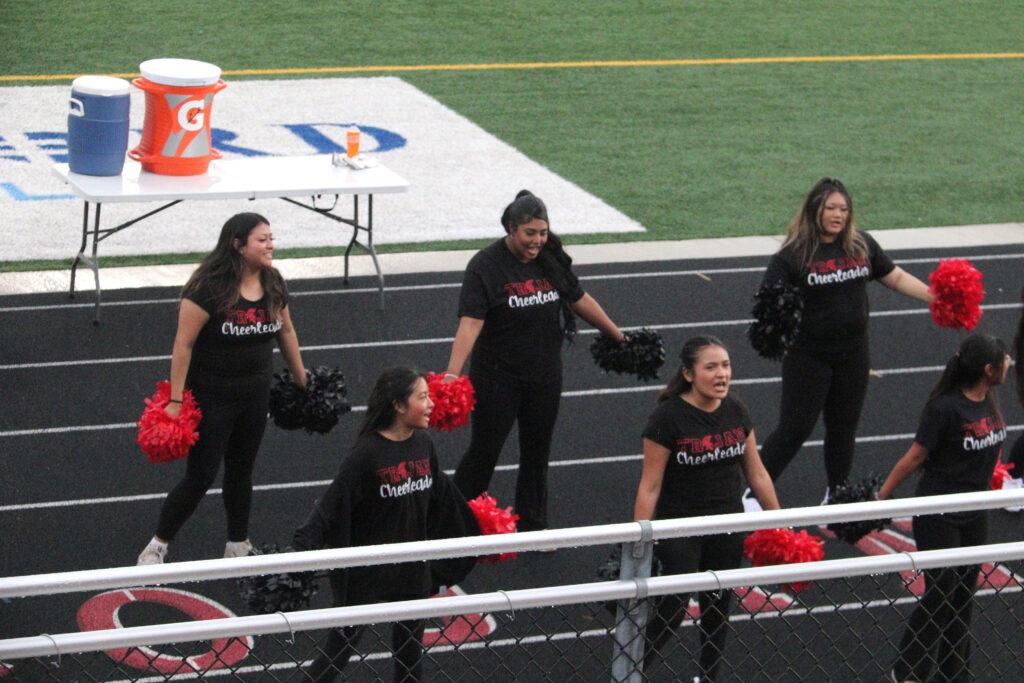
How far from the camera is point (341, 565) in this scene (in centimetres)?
272

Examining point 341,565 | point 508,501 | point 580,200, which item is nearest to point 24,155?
point 580,200

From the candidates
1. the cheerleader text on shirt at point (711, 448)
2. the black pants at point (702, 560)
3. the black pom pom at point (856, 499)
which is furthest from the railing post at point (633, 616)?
the black pom pom at point (856, 499)

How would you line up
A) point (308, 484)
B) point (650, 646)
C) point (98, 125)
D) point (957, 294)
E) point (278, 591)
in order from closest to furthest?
point (650, 646) → point (278, 591) → point (957, 294) → point (308, 484) → point (98, 125)

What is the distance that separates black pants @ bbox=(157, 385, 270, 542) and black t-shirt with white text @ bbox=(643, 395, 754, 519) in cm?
190

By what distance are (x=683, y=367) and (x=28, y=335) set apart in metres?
5.55

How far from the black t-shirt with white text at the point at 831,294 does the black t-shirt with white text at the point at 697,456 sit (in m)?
1.54

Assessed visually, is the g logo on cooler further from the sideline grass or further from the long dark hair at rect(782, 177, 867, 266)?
the long dark hair at rect(782, 177, 867, 266)

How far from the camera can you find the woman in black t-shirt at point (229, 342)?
5.63 metres

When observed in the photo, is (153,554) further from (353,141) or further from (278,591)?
(353,141)

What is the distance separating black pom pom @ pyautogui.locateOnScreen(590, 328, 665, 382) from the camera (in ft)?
20.6

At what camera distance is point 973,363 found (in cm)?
519

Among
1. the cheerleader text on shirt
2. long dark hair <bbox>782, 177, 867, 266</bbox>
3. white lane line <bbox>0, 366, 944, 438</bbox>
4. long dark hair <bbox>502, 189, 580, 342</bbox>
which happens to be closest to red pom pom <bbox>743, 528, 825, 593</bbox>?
the cheerleader text on shirt

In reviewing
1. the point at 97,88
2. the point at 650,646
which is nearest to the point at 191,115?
the point at 97,88

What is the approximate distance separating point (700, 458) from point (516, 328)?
1.36 metres
